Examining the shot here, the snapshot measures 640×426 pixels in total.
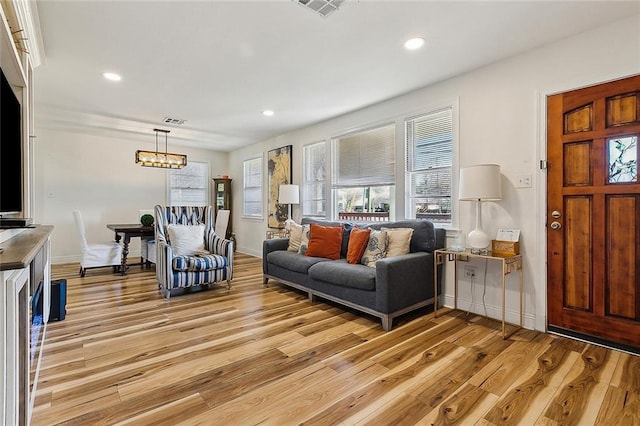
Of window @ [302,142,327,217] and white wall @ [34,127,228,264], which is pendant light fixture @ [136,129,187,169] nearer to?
white wall @ [34,127,228,264]

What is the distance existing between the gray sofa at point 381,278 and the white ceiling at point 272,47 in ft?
5.33

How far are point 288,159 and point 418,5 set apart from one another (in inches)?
147

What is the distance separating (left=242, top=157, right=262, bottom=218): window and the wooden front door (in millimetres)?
5135

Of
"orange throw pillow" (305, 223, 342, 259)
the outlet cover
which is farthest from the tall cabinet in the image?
the outlet cover

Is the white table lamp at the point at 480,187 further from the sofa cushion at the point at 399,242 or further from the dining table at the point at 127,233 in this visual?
the dining table at the point at 127,233

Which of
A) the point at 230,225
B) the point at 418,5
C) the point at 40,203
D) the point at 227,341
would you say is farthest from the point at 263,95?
the point at 40,203

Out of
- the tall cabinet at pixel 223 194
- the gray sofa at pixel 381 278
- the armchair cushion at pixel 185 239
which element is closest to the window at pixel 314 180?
the gray sofa at pixel 381 278

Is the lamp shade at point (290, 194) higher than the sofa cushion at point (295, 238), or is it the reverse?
the lamp shade at point (290, 194)

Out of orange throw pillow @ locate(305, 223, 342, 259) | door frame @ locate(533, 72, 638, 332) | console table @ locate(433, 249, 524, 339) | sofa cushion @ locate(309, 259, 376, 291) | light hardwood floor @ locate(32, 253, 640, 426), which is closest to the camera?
light hardwood floor @ locate(32, 253, 640, 426)

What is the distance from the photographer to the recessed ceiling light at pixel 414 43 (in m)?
2.62

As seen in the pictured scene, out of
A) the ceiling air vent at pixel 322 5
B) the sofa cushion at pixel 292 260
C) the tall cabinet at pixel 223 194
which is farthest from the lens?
the tall cabinet at pixel 223 194

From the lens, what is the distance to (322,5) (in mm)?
2205

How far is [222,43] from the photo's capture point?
2.72m

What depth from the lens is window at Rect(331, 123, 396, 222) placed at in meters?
4.09
